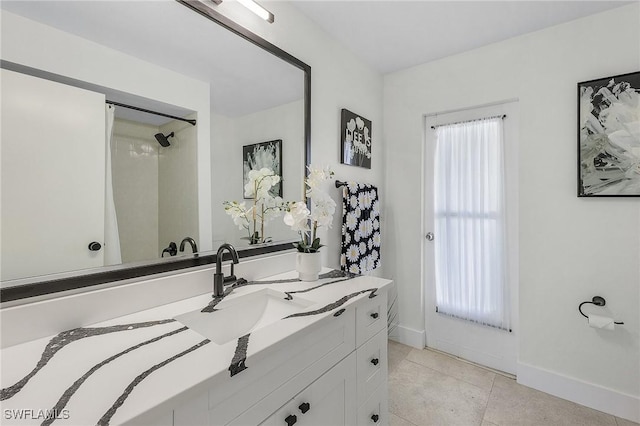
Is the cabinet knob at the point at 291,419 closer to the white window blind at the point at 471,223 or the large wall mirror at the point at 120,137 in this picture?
the large wall mirror at the point at 120,137

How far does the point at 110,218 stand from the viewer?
0.96 m

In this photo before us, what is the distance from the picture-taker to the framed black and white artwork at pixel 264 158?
4.62ft

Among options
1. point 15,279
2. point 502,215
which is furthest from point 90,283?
point 502,215

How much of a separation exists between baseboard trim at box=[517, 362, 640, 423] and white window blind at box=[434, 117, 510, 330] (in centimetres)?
35

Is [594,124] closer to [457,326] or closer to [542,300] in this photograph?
[542,300]

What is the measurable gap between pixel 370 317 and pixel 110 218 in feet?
3.60

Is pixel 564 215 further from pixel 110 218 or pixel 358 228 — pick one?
pixel 110 218

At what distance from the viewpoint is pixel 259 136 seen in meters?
1.49

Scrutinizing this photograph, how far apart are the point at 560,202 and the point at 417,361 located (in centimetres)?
154

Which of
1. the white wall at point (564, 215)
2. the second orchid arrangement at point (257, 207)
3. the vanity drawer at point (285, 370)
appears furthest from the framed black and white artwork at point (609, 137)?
the second orchid arrangement at point (257, 207)

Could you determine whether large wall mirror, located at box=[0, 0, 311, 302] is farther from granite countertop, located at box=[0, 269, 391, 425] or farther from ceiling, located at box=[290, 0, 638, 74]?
ceiling, located at box=[290, 0, 638, 74]

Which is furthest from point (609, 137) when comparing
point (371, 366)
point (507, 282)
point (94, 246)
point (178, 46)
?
point (94, 246)

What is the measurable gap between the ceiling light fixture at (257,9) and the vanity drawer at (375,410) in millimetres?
1854

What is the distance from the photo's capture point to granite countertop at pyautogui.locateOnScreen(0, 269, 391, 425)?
0.53 m
